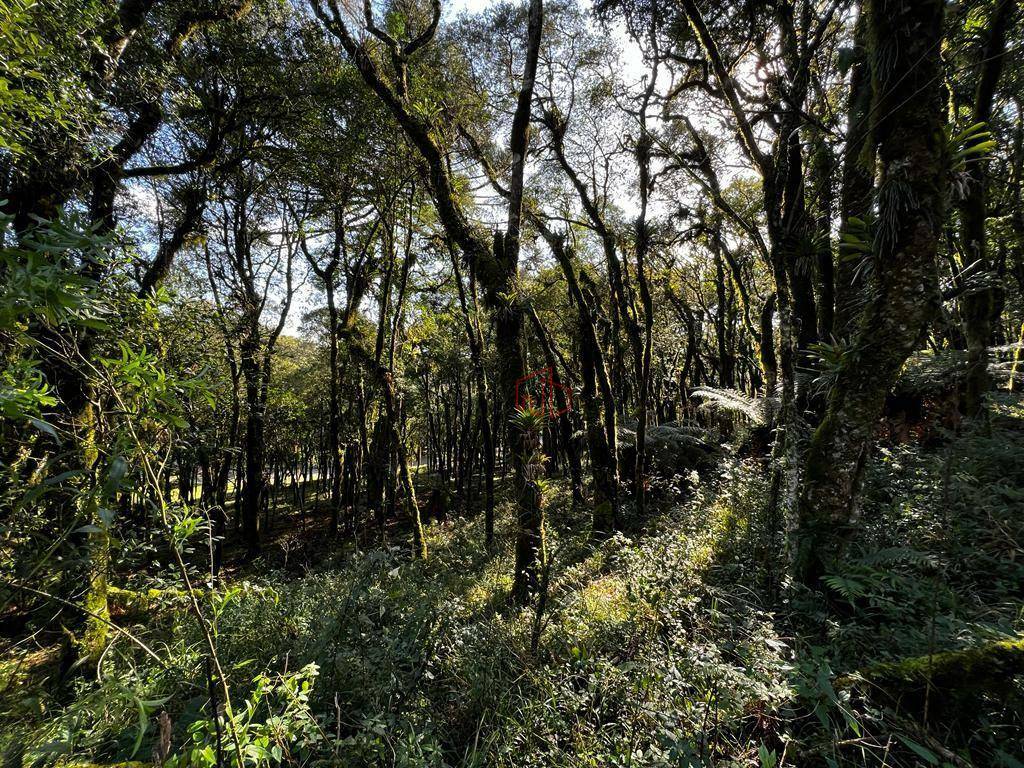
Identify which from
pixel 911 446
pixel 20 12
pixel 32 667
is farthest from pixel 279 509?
pixel 911 446

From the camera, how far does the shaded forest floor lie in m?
Answer: 2.48

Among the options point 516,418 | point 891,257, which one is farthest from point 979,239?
point 516,418

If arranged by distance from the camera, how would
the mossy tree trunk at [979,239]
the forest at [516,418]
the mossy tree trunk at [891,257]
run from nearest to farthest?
the forest at [516,418], the mossy tree trunk at [891,257], the mossy tree trunk at [979,239]

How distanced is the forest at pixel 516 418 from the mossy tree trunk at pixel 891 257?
3 cm

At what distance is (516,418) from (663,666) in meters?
3.62

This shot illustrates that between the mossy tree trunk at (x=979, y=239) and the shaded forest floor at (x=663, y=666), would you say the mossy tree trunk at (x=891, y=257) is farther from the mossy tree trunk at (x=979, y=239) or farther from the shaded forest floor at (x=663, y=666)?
the mossy tree trunk at (x=979, y=239)

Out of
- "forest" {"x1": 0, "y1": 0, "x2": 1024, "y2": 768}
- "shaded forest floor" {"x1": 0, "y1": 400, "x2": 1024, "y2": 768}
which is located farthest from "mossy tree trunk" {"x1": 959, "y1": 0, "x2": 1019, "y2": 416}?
"shaded forest floor" {"x1": 0, "y1": 400, "x2": 1024, "y2": 768}

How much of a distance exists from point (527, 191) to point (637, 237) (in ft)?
15.5

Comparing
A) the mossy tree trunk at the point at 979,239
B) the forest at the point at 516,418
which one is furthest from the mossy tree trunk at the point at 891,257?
the mossy tree trunk at the point at 979,239

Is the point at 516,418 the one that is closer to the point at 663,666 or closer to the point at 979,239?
the point at 663,666

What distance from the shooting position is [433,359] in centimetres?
2002

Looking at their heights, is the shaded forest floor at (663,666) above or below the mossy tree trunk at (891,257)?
below

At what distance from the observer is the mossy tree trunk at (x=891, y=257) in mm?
3826

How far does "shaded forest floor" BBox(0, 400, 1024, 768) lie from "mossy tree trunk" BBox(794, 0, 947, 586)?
1.96 feet
